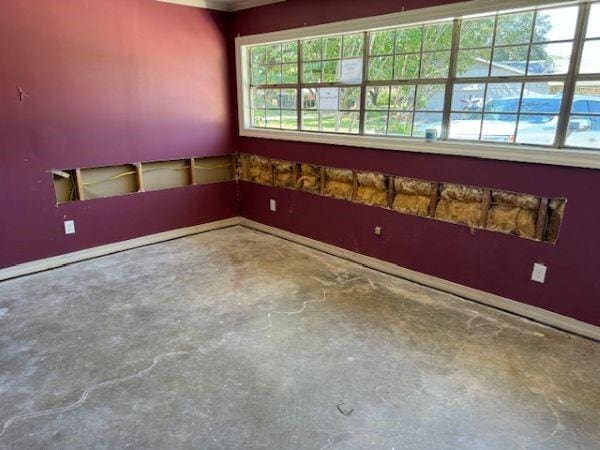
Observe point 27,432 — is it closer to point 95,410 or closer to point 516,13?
point 95,410

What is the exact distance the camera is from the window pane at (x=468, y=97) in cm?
309

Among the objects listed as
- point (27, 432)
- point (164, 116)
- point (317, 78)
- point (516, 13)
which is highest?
point (516, 13)

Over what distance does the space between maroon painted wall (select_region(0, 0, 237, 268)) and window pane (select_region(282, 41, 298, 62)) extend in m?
0.82

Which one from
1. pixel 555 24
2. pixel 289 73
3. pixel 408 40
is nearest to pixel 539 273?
pixel 555 24

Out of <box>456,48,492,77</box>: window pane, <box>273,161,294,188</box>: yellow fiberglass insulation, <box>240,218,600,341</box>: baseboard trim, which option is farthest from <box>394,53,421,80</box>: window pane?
<box>240,218,600,341</box>: baseboard trim

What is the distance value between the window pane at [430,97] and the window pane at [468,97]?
0.35 feet

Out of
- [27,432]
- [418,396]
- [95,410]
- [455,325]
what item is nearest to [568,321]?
[455,325]

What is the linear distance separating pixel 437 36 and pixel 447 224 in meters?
1.51

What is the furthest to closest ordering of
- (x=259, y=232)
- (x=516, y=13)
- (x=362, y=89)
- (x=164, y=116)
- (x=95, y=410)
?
1. (x=259, y=232)
2. (x=164, y=116)
3. (x=362, y=89)
4. (x=516, y=13)
5. (x=95, y=410)

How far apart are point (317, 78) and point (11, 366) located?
3.52 metres

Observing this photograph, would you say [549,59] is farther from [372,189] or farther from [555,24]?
[372,189]

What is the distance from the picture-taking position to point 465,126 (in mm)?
3215

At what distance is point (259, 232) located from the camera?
5.07 metres

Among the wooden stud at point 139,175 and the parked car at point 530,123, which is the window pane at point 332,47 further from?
the wooden stud at point 139,175
